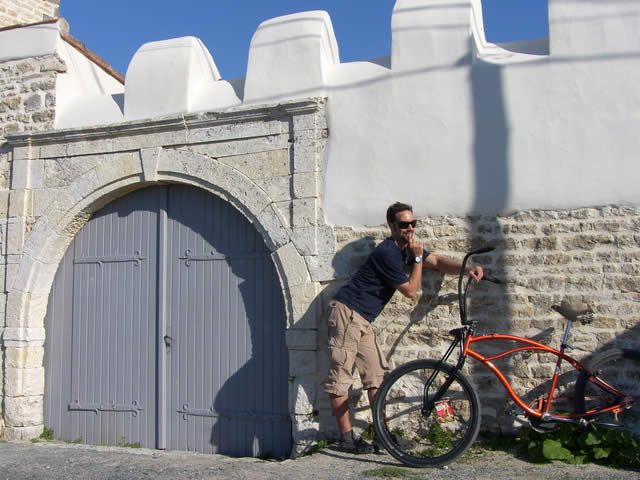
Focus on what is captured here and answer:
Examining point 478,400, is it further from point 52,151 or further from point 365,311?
point 52,151

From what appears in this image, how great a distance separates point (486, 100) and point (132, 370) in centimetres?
359

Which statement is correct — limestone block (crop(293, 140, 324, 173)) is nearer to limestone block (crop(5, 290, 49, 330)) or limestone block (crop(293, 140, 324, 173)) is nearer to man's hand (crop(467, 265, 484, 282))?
man's hand (crop(467, 265, 484, 282))

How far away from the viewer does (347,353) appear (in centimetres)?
450

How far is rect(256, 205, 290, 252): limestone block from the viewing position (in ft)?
16.8

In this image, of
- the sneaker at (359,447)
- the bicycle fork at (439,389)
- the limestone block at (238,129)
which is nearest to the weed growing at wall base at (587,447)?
the bicycle fork at (439,389)

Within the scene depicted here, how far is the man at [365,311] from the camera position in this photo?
4465 millimetres

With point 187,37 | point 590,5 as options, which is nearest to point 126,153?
point 187,37

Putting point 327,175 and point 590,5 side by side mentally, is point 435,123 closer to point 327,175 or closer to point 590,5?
point 327,175

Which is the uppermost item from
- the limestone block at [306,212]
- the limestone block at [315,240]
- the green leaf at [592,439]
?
the limestone block at [306,212]

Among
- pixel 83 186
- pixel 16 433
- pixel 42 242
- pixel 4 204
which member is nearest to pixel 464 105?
pixel 83 186

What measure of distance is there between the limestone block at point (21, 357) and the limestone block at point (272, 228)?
2365 millimetres

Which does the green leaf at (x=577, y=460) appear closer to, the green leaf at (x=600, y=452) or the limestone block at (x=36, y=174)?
the green leaf at (x=600, y=452)

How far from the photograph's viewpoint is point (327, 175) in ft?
16.8

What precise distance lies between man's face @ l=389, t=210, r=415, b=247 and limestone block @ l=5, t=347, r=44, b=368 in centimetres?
340
